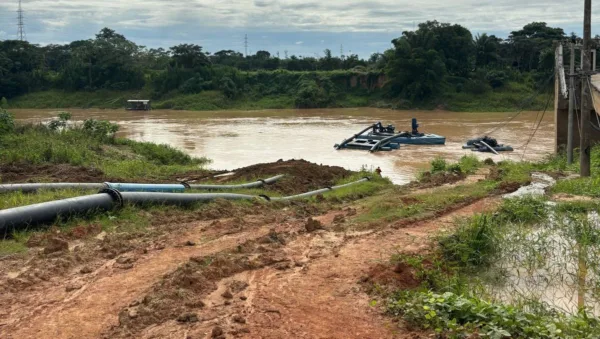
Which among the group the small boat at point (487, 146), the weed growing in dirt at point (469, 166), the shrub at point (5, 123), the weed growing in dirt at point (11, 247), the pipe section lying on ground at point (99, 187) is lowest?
the small boat at point (487, 146)

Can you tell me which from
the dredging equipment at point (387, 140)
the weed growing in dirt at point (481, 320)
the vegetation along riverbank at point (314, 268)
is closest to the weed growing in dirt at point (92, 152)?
the vegetation along riverbank at point (314, 268)

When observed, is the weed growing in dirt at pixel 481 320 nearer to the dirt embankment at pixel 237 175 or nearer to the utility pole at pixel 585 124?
the dirt embankment at pixel 237 175

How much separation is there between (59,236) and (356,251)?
352cm

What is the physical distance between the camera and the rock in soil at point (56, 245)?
6.59 m

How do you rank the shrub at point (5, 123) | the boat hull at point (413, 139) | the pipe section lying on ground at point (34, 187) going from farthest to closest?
the boat hull at point (413, 139) → the shrub at point (5, 123) → the pipe section lying on ground at point (34, 187)

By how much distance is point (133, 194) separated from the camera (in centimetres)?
888

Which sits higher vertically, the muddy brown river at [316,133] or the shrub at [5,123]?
the shrub at [5,123]

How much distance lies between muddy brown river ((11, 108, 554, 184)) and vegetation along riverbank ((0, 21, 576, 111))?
313 centimetres

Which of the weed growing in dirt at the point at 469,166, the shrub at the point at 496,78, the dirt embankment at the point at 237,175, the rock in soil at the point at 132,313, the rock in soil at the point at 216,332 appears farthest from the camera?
the shrub at the point at 496,78

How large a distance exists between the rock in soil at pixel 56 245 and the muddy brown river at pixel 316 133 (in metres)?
12.7

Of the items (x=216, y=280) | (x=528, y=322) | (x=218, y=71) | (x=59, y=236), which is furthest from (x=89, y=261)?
(x=218, y=71)

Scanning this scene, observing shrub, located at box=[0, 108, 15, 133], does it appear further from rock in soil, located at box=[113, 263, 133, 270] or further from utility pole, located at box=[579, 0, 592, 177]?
utility pole, located at box=[579, 0, 592, 177]

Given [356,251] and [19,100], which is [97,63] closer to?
[19,100]

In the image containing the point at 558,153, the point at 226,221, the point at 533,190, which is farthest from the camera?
the point at 558,153
